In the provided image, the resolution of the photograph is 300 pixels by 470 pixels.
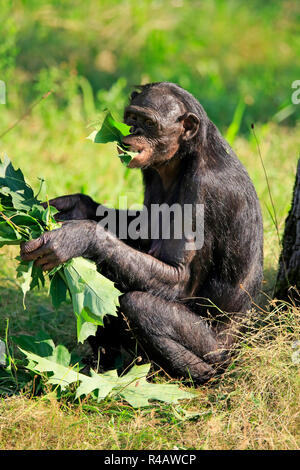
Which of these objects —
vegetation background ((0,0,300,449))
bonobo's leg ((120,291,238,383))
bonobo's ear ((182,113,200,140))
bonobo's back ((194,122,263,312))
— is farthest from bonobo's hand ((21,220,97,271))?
bonobo's ear ((182,113,200,140))

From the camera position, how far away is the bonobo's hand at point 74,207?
5.07 meters

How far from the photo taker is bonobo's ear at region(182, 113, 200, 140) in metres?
4.71

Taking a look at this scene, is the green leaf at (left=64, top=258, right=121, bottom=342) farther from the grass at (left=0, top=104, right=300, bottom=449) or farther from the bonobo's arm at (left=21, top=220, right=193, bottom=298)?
the grass at (left=0, top=104, right=300, bottom=449)

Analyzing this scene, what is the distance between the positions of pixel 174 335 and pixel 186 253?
55cm

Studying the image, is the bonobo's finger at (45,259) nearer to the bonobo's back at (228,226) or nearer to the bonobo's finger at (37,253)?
the bonobo's finger at (37,253)

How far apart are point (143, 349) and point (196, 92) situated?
263 inches

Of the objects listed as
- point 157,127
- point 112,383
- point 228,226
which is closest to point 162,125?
point 157,127

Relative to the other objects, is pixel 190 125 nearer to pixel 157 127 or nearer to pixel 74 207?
pixel 157 127

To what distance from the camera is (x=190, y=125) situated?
4.77m

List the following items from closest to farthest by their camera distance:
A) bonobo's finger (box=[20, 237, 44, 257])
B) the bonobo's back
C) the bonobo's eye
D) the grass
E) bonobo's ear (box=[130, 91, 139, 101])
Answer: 1. the grass
2. bonobo's finger (box=[20, 237, 44, 257])
3. the bonobo's back
4. the bonobo's eye
5. bonobo's ear (box=[130, 91, 139, 101])

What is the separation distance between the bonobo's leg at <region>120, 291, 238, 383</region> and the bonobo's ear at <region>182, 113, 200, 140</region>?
110cm

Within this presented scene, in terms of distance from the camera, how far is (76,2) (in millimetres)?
11586

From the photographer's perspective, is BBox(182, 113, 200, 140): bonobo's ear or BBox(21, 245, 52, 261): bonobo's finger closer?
BBox(21, 245, 52, 261): bonobo's finger

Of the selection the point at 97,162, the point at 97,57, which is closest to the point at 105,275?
the point at 97,162
